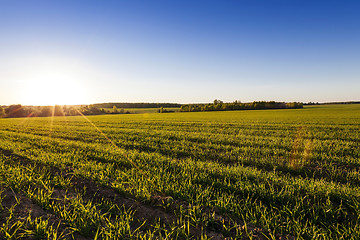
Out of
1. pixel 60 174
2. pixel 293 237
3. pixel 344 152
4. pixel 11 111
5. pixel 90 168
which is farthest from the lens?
pixel 11 111

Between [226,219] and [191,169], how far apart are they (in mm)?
2580

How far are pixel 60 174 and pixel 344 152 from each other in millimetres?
12681

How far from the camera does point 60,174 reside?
233 inches

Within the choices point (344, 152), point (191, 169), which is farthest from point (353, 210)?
point (344, 152)

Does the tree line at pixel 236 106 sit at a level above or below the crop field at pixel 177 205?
above

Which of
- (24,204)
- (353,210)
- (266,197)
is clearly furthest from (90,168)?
(353,210)

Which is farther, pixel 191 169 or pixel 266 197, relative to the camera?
pixel 191 169

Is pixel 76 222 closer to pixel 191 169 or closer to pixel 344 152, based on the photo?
pixel 191 169

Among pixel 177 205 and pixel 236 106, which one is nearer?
pixel 177 205

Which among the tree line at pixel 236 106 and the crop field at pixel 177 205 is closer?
the crop field at pixel 177 205

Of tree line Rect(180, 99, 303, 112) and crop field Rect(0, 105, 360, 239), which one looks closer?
crop field Rect(0, 105, 360, 239)

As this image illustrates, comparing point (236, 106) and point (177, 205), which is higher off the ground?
point (236, 106)

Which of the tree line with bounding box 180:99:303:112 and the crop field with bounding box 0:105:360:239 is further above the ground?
→ the tree line with bounding box 180:99:303:112

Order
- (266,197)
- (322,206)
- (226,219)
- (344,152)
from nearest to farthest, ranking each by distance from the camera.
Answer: (226,219) < (322,206) < (266,197) < (344,152)
